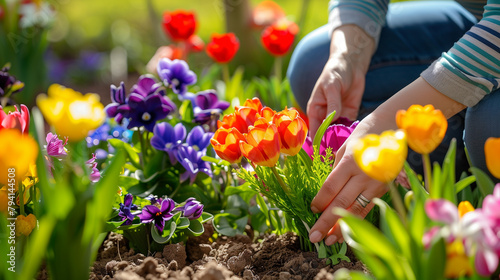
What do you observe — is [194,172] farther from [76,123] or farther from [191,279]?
[76,123]

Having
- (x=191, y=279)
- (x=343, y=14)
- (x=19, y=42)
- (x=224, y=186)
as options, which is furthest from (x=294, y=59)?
(x=19, y=42)

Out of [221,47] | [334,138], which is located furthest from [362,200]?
[221,47]

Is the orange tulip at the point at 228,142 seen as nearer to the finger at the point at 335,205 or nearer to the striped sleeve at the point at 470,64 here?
the finger at the point at 335,205

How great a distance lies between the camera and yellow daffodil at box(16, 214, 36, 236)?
3.19 feet

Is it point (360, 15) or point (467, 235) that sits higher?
point (360, 15)

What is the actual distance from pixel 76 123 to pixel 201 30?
3542 mm

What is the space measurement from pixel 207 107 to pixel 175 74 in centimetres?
14

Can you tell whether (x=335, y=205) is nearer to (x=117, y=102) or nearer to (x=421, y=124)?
(x=421, y=124)

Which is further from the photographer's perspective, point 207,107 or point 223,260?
point 207,107

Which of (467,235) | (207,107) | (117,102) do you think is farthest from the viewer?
(207,107)

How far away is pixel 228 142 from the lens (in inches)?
41.4

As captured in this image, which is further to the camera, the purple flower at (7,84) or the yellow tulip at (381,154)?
the purple flower at (7,84)

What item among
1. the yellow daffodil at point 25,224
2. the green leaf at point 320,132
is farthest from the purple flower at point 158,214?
the green leaf at point 320,132

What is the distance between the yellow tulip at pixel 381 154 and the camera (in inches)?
27.3
